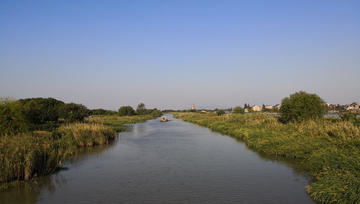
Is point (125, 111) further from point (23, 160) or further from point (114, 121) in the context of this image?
point (23, 160)

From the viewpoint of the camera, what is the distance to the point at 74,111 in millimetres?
38000

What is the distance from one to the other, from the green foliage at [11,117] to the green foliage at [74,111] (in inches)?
632

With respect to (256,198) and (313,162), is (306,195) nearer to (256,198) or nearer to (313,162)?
(256,198)

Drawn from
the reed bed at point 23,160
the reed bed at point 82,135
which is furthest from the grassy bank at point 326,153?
the reed bed at point 82,135

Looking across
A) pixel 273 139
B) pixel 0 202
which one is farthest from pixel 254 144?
pixel 0 202

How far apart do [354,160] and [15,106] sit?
2404 cm

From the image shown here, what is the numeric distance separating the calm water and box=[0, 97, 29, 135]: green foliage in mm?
6696

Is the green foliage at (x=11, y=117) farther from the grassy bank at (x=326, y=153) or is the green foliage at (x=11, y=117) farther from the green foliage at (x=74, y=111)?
the grassy bank at (x=326, y=153)

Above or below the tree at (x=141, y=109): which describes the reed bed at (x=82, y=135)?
below

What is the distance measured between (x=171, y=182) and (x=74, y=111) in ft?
102

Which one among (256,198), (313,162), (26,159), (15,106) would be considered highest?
(15,106)

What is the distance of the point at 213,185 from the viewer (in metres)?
11.3

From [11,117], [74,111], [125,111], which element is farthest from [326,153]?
[125,111]

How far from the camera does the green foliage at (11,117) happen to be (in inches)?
751
